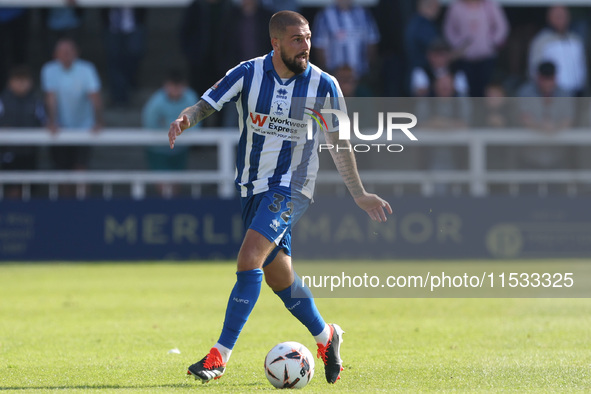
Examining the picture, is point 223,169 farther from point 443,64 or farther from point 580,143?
point 580,143

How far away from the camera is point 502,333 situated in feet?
27.0

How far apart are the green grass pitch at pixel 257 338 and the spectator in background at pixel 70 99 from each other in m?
3.39

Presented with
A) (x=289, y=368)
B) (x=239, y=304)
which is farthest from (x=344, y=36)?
(x=289, y=368)

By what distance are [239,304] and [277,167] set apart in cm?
84

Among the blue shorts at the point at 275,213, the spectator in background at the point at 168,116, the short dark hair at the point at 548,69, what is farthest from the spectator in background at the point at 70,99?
the blue shorts at the point at 275,213

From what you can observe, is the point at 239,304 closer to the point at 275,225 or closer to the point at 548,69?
the point at 275,225

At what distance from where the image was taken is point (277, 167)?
6.19 m

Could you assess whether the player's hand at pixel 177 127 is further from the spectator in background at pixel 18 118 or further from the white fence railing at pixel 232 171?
the spectator in background at pixel 18 118

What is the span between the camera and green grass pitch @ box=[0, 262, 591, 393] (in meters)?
6.00

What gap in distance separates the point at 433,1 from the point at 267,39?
8.74 ft

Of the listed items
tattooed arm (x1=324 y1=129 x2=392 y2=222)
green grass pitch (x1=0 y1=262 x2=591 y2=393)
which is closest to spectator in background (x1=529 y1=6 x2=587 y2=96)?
green grass pitch (x1=0 y1=262 x2=591 y2=393)

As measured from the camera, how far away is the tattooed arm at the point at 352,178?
6211 millimetres

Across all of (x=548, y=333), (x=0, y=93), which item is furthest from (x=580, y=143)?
(x=0, y=93)

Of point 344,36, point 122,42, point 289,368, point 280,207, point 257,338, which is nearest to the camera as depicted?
point 289,368
